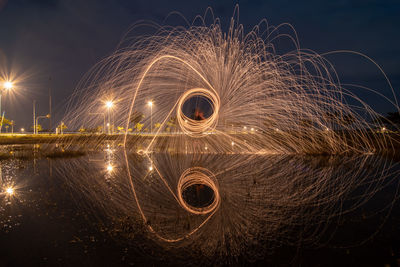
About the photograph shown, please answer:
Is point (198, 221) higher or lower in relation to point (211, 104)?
lower

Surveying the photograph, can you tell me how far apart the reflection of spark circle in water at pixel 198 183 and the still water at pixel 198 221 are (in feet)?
0.16

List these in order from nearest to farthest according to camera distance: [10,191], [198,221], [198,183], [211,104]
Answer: [198,221] < [10,191] < [198,183] < [211,104]

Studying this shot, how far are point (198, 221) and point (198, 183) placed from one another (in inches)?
144

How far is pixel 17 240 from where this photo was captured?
4.66m

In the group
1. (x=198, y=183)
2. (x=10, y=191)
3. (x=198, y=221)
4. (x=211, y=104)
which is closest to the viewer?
(x=198, y=221)

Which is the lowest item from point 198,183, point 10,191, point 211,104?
point 198,183

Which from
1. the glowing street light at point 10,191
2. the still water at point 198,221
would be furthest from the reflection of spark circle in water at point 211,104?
the glowing street light at point 10,191

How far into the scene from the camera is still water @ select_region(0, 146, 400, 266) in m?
4.17

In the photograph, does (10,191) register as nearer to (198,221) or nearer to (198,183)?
(198,183)

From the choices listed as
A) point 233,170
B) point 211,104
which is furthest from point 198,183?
point 211,104

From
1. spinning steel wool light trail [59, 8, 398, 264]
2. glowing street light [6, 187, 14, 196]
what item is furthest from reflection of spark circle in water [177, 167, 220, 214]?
glowing street light [6, 187, 14, 196]

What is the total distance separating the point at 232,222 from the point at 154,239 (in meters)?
1.94

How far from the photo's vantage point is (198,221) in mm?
5691

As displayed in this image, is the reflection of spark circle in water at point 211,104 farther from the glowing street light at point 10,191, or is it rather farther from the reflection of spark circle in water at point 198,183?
the glowing street light at point 10,191
